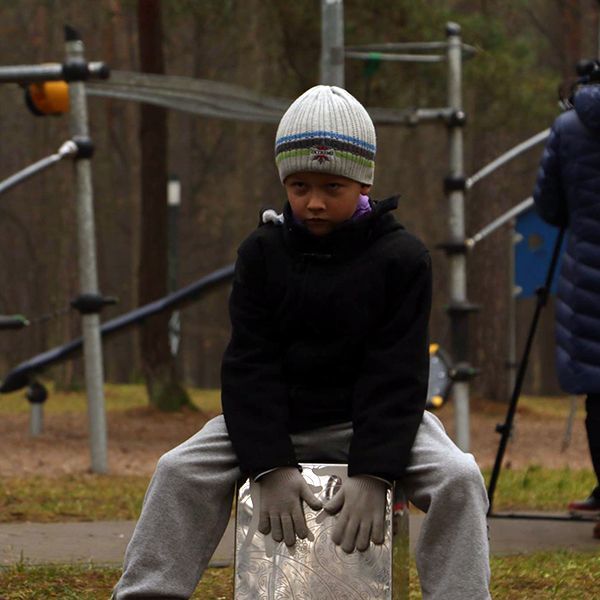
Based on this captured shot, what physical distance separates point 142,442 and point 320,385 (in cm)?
875

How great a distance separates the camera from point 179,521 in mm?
3439

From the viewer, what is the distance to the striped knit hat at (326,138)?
3.46 meters

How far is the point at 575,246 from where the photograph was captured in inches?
234

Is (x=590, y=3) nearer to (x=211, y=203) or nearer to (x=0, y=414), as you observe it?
(x=211, y=203)

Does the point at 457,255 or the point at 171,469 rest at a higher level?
the point at 171,469

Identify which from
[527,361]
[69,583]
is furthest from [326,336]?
[527,361]

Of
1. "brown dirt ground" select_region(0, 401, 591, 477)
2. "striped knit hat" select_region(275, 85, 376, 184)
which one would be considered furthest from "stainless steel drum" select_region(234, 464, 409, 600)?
"brown dirt ground" select_region(0, 401, 591, 477)

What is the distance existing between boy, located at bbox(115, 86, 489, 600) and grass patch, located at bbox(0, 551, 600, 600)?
0.96 metres

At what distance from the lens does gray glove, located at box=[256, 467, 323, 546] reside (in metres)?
3.30

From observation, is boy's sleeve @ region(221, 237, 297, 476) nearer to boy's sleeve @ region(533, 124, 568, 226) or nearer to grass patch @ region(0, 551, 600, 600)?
grass patch @ region(0, 551, 600, 600)

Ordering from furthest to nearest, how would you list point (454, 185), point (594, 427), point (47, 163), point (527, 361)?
point (454, 185) → point (47, 163) → point (527, 361) → point (594, 427)

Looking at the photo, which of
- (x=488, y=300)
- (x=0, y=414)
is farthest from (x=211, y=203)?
(x=0, y=414)

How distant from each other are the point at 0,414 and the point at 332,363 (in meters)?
12.3

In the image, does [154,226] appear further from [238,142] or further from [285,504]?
[238,142]
